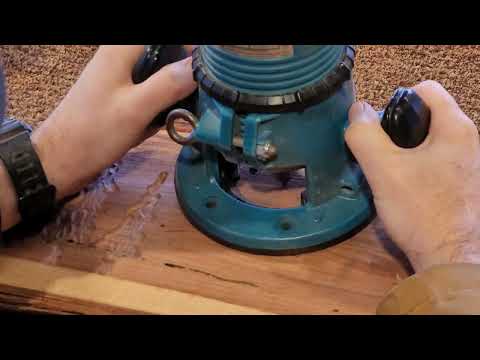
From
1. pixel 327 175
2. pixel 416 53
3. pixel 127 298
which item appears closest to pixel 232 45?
pixel 327 175

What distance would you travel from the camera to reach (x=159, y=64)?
0.76 metres

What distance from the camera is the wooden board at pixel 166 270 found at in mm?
669

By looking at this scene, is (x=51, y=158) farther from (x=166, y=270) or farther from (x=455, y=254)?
(x=455, y=254)

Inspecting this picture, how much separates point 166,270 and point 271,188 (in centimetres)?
18

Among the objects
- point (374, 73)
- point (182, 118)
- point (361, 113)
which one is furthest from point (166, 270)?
point (374, 73)

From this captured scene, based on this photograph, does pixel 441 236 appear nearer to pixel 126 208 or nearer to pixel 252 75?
pixel 252 75

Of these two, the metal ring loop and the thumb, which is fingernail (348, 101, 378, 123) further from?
the metal ring loop

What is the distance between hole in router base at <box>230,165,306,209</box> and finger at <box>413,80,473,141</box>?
19 centimetres

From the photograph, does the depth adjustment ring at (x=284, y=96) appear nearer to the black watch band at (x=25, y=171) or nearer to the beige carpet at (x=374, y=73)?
the black watch band at (x=25, y=171)

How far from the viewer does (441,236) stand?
625 mm

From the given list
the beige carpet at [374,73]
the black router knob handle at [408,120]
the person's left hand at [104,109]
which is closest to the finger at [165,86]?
the person's left hand at [104,109]

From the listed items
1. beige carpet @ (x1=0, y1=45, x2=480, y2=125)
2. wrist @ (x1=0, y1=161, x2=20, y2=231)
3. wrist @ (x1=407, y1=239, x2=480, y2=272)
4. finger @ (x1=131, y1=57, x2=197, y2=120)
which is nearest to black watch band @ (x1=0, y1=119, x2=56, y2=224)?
wrist @ (x1=0, y1=161, x2=20, y2=231)

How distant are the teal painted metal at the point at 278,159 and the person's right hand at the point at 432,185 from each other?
0.05m

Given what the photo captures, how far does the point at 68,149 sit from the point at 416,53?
633 mm
